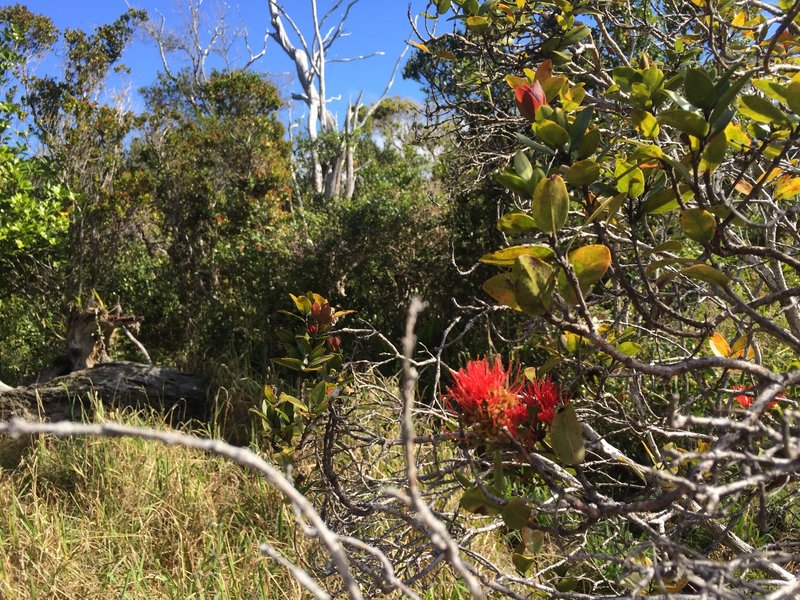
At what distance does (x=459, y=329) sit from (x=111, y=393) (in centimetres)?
247

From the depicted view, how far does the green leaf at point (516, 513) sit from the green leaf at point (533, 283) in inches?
11.8

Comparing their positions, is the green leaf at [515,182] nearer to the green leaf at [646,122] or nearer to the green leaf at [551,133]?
the green leaf at [551,133]

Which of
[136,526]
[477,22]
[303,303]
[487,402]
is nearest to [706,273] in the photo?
[487,402]

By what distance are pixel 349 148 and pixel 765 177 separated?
1387cm

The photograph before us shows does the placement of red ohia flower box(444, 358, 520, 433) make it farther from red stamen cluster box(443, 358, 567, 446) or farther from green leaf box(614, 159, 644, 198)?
green leaf box(614, 159, 644, 198)

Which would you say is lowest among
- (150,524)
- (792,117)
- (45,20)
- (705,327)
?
(150,524)

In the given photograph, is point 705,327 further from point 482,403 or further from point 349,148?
point 349,148

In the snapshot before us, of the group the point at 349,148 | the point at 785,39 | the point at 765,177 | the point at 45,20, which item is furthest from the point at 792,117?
the point at 349,148

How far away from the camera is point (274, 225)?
612 cm

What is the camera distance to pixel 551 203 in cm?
88

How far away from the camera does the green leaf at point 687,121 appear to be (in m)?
0.94

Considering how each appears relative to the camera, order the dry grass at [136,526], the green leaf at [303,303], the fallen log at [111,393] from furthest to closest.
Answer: the fallen log at [111,393], the dry grass at [136,526], the green leaf at [303,303]

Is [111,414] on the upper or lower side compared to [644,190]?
lower

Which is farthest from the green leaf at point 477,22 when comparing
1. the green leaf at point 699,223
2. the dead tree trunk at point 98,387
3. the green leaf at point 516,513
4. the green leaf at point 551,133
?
the dead tree trunk at point 98,387
